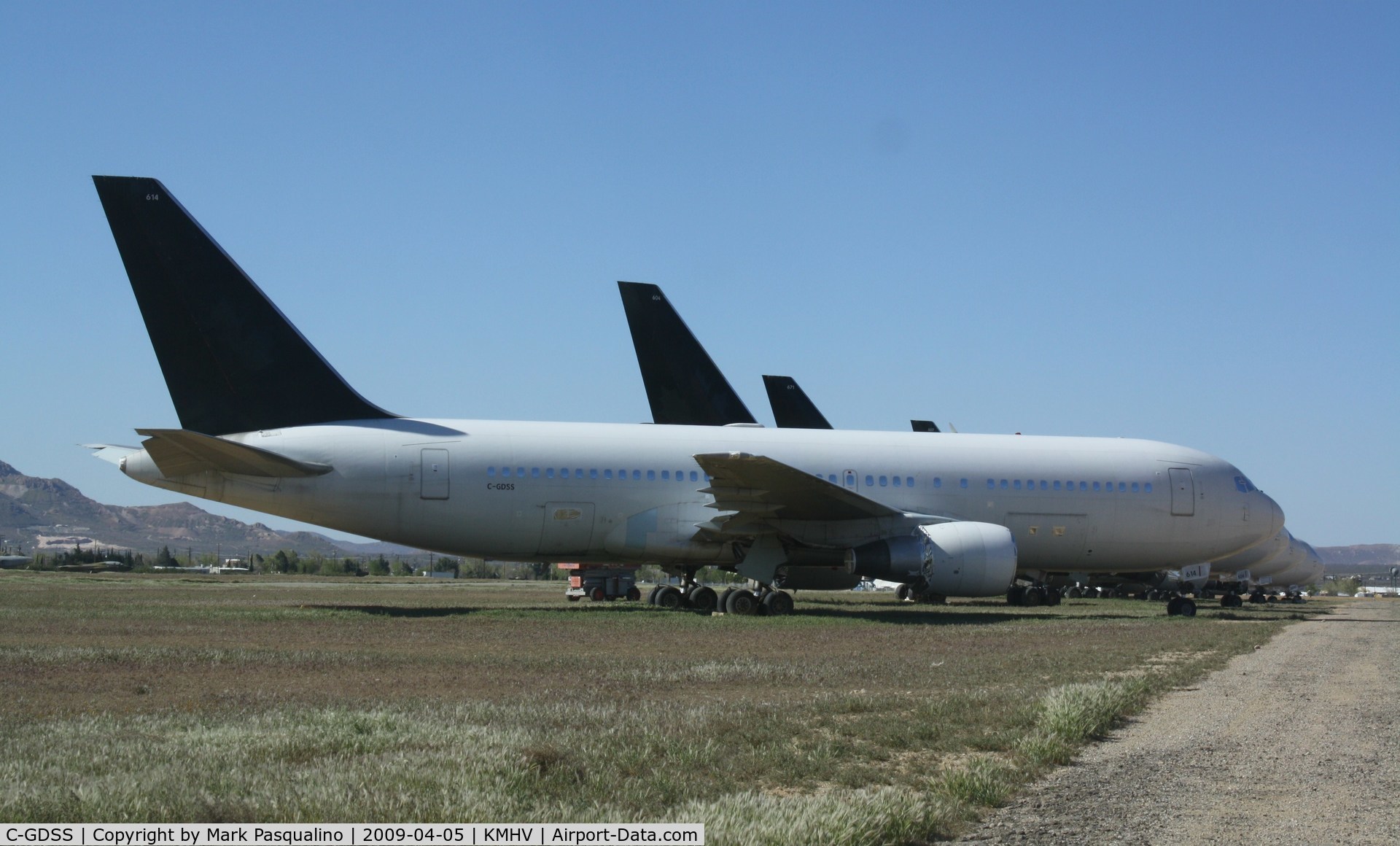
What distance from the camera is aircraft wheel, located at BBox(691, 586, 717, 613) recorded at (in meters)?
24.5

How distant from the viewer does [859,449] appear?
950 inches

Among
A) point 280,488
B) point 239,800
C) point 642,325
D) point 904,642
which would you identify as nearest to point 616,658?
point 904,642

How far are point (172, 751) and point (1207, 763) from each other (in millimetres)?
5960

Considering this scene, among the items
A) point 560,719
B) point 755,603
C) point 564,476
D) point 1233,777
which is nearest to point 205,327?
point 564,476

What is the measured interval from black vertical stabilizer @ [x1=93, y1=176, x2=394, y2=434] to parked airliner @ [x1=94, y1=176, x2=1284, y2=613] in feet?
0.09

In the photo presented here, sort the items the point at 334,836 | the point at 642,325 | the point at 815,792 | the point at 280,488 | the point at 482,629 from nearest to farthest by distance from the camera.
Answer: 1. the point at 334,836
2. the point at 815,792
3. the point at 482,629
4. the point at 280,488
5. the point at 642,325

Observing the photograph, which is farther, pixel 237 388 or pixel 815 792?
pixel 237 388

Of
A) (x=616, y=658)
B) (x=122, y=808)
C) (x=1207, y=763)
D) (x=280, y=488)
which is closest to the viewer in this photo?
(x=122, y=808)

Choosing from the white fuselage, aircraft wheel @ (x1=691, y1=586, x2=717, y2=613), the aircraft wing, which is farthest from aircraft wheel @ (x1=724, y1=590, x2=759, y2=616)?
aircraft wheel @ (x1=691, y1=586, x2=717, y2=613)

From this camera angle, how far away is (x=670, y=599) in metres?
25.4

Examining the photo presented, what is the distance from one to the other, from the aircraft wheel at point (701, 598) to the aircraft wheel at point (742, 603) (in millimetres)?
1957

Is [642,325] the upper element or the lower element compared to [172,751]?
upper

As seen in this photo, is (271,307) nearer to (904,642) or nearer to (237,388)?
(237,388)
